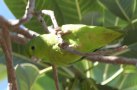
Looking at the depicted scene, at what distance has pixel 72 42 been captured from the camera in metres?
0.46

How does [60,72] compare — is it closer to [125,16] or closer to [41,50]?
[125,16]

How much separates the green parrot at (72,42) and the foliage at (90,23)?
1.34ft

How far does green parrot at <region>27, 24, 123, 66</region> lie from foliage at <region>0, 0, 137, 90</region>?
1.34 feet

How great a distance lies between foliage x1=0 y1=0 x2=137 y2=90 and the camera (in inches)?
35.7

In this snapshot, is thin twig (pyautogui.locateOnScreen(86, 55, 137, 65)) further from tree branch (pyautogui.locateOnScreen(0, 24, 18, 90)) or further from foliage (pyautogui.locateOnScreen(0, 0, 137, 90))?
foliage (pyautogui.locateOnScreen(0, 0, 137, 90))

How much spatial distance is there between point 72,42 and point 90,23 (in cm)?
49

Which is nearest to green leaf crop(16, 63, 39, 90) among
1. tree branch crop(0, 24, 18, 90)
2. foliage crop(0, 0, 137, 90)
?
foliage crop(0, 0, 137, 90)

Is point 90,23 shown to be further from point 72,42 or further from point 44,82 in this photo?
point 72,42

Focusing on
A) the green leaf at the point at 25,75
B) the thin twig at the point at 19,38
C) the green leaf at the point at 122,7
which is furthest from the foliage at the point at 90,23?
the thin twig at the point at 19,38

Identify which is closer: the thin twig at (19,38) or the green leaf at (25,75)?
the thin twig at (19,38)

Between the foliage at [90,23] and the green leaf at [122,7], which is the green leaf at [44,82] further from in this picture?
the green leaf at [122,7]

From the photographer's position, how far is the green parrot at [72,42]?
0.44 meters

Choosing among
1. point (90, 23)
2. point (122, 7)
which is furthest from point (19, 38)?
point (122, 7)

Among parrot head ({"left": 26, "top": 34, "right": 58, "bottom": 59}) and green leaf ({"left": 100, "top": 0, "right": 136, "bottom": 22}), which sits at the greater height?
green leaf ({"left": 100, "top": 0, "right": 136, "bottom": 22})
